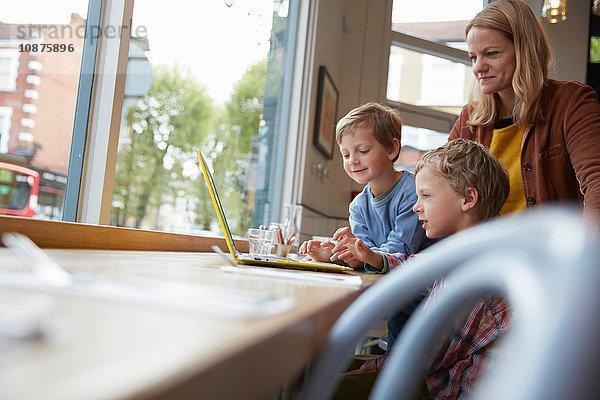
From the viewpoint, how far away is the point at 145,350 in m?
0.30

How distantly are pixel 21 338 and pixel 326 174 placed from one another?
4.15 m

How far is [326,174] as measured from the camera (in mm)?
4422

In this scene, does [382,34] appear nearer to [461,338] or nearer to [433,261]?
[461,338]

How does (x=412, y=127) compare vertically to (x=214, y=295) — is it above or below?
above

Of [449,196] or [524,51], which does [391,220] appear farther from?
[524,51]

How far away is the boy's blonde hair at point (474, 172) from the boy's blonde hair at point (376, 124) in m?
0.54

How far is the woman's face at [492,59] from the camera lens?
1.75 meters

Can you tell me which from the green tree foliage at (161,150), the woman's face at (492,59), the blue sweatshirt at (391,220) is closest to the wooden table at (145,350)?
the blue sweatshirt at (391,220)

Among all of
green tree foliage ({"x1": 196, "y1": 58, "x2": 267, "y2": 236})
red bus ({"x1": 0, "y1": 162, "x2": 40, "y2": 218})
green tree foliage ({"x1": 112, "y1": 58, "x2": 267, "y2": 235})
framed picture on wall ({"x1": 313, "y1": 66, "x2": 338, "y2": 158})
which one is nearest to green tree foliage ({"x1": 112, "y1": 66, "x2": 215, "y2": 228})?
green tree foliage ({"x1": 112, "y1": 58, "x2": 267, "y2": 235})

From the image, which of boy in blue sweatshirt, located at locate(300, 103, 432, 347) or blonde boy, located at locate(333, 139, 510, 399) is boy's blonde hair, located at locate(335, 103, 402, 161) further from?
blonde boy, located at locate(333, 139, 510, 399)

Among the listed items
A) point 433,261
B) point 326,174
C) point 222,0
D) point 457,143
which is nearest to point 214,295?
point 433,261

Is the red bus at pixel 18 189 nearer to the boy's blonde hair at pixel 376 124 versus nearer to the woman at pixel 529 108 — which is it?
the boy's blonde hair at pixel 376 124

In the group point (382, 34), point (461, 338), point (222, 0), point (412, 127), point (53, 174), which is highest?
point (382, 34)

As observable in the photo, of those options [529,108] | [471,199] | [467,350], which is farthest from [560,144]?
[467,350]
